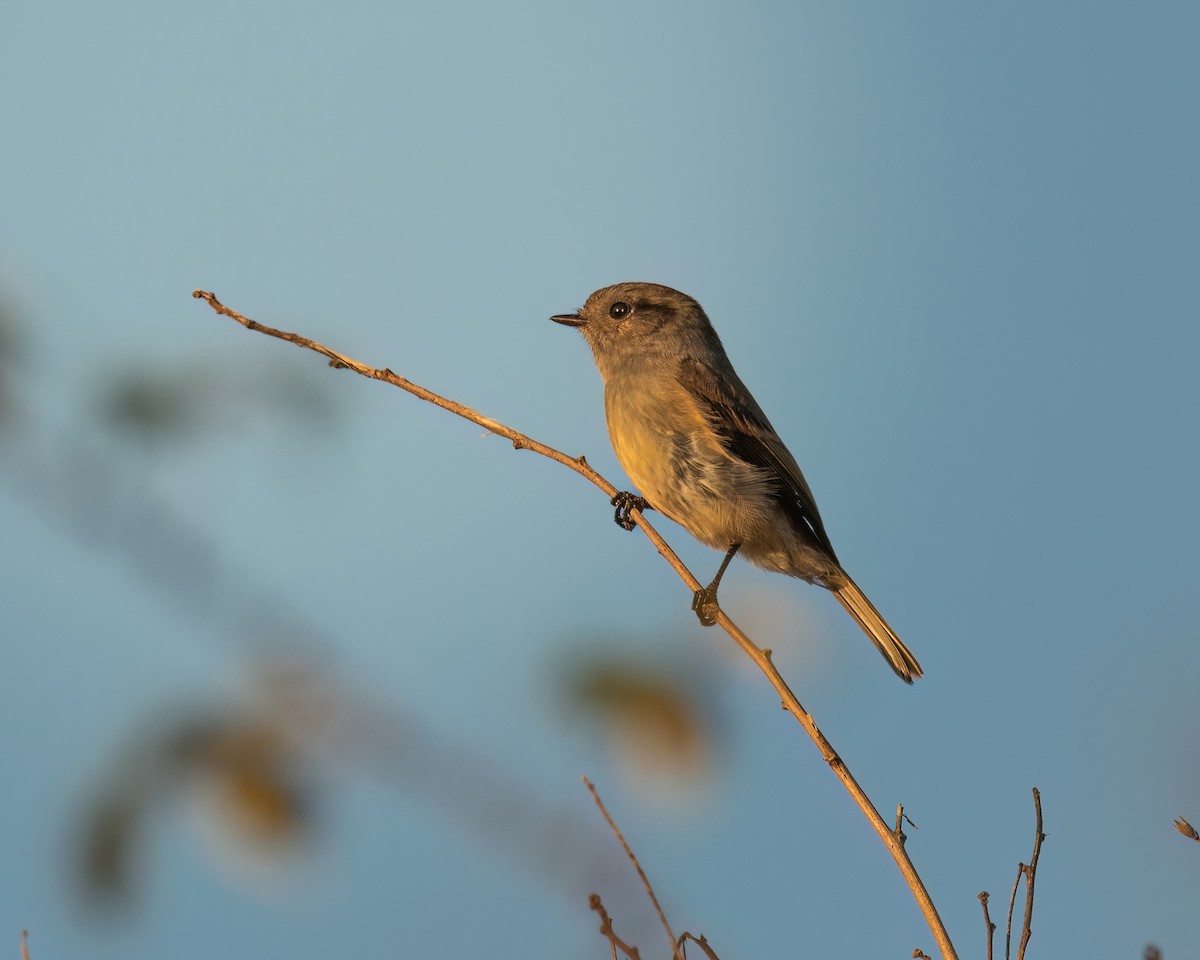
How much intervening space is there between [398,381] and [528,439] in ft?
1.77

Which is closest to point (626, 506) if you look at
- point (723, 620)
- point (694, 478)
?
point (694, 478)

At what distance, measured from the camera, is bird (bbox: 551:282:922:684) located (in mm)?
5949

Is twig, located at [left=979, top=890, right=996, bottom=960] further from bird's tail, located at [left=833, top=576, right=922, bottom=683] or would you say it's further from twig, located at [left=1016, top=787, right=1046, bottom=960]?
bird's tail, located at [left=833, top=576, right=922, bottom=683]

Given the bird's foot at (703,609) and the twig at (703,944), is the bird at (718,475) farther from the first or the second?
the twig at (703,944)

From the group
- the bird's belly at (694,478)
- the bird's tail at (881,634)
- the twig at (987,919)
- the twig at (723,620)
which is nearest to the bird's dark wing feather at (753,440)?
the bird's belly at (694,478)

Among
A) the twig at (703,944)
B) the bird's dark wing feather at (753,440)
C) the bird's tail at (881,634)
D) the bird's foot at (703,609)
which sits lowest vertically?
the twig at (703,944)

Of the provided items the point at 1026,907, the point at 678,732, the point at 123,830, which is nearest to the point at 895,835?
the point at 1026,907

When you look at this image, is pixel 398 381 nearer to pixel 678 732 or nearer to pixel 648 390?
pixel 678 732

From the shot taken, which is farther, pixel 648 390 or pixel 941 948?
pixel 648 390

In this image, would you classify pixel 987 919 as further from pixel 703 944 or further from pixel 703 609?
pixel 703 609

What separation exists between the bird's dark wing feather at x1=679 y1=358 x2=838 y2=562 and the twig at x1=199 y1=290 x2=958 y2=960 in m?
1.75

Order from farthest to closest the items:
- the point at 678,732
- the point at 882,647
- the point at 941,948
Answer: the point at 882,647
the point at 678,732
the point at 941,948

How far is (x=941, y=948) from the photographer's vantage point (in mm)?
2777

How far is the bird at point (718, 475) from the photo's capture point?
19.5 feet
